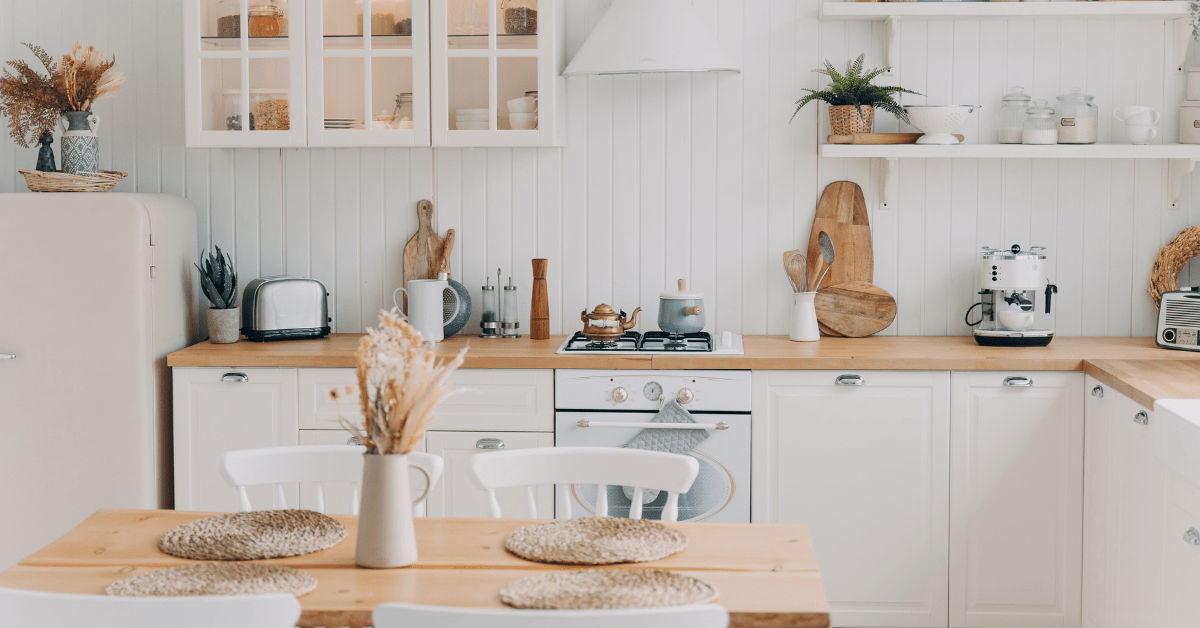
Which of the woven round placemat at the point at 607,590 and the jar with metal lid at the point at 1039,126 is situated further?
the jar with metal lid at the point at 1039,126

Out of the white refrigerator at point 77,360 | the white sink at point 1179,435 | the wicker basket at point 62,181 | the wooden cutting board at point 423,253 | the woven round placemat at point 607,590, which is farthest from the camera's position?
the wooden cutting board at point 423,253

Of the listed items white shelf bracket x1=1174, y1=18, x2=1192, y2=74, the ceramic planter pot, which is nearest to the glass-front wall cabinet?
the ceramic planter pot

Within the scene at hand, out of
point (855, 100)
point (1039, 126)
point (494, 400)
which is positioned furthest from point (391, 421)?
point (1039, 126)

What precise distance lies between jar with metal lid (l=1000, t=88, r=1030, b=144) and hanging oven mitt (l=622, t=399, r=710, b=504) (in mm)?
1356

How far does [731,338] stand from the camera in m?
3.28

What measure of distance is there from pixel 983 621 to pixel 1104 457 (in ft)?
1.97

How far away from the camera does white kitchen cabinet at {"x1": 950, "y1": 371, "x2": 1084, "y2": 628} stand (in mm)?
2877

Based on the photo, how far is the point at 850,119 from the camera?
10.5 ft

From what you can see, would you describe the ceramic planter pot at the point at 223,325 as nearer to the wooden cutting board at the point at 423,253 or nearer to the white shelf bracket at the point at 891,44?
the wooden cutting board at the point at 423,253

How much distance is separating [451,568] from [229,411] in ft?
5.59

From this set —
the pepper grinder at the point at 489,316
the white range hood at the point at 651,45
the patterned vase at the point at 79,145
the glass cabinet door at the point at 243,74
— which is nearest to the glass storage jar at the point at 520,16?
the white range hood at the point at 651,45

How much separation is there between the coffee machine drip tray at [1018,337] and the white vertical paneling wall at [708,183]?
0.29m

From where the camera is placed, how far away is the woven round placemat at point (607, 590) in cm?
140

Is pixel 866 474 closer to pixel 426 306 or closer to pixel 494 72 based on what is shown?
pixel 426 306
